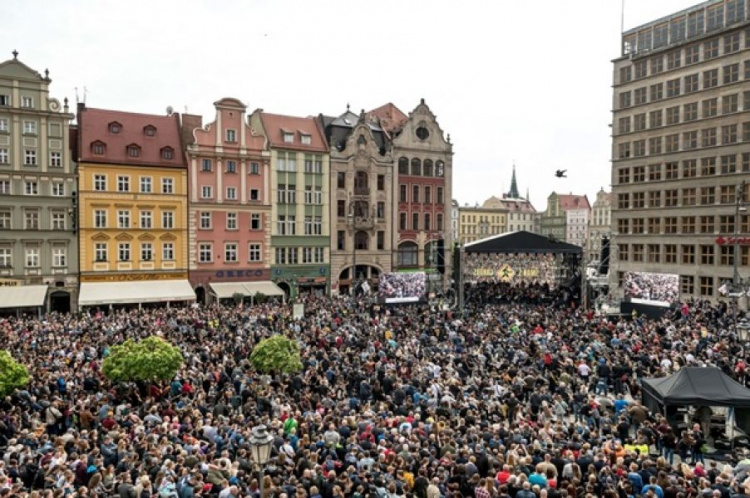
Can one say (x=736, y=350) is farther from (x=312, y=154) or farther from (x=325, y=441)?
(x=312, y=154)

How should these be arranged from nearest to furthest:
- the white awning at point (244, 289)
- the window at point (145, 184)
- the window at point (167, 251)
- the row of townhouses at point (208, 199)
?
the row of townhouses at point (208, 199) → the window at point (145, 184) → the window at point (167, 251) → the white awning at point (244, 289)

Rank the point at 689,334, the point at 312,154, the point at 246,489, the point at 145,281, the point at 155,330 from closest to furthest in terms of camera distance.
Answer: the point at 246,489, the point at 689,334, the point at 155,330, the point at 145,281, the point at 312,154

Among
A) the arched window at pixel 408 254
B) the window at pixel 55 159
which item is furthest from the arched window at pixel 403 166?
the window at pixel 55 159

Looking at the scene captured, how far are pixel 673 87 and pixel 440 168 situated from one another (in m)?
21.4

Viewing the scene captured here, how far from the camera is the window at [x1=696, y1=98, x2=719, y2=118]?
1807 inches

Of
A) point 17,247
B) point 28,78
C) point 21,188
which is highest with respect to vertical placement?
point 28,78

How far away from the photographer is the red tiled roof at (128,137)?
43500 millimetres

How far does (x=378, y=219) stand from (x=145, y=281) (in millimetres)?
21152

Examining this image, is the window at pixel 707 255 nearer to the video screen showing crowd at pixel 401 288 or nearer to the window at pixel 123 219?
the video screen showing crowd at pixel 401 288

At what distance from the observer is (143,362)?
1923cm

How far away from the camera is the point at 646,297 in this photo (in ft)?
126

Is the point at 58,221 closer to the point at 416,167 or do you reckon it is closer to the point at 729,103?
the point at 416,167

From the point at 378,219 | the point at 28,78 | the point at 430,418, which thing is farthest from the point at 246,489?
the point at 378,219

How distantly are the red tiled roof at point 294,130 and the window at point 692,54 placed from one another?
3049 cm
